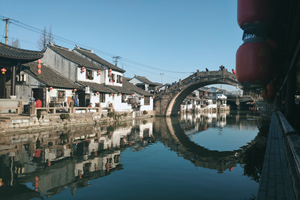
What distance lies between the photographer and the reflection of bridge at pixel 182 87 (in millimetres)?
39344

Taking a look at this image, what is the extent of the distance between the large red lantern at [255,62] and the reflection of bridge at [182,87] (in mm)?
33123

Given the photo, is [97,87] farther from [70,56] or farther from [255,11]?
[255,11]

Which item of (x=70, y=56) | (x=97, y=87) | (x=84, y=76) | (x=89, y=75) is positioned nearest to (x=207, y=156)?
(x=97, y=87)

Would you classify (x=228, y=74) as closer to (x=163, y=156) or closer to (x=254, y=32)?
(x=163, y=156)

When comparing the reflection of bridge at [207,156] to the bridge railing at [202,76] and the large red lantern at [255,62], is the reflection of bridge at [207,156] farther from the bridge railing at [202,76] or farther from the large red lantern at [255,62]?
the bridge railing at [202,76]

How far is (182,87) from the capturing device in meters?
43.9

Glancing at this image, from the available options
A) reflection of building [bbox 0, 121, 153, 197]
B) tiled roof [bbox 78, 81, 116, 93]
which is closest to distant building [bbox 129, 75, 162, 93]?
tiled roof [bbox 78, 81, 116, 93]

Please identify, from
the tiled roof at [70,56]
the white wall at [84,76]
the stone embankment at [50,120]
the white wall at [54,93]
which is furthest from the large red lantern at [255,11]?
the white wall at [84,76]

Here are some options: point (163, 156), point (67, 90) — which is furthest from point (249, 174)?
point (67, 90)

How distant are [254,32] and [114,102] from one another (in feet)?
95.7

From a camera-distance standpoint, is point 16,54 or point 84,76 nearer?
point 16,54

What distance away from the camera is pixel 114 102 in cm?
3419

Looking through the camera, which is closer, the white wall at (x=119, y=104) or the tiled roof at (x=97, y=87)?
the tiled roof at (x=97, y=87)

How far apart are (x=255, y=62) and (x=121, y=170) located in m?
7.43
